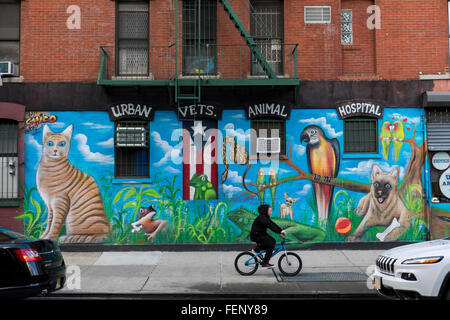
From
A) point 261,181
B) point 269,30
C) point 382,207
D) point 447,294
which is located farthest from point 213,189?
point 447,294

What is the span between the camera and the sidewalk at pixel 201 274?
9.64 meters

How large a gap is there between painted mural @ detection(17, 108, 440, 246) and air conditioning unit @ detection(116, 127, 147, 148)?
0.83 ft

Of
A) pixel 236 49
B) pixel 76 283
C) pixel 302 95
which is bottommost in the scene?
pixel 76 283

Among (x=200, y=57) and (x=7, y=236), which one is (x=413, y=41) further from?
(x=7, y=236)

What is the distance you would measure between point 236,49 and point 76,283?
800 cm

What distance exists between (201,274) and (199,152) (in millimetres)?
4136

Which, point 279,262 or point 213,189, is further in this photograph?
point 213,189

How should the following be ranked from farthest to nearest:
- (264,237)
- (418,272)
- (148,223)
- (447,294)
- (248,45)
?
(148,223)
(248,45)
(264,237)
(418,272)
(447,294)

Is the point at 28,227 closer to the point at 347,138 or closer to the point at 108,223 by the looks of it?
the point at 108,223

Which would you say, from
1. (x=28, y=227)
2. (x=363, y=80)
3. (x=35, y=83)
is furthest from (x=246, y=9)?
(x=28, y=227)

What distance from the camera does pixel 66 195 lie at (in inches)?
551

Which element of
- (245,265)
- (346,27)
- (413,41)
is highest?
(346,27)

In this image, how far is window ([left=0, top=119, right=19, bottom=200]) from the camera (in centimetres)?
1405

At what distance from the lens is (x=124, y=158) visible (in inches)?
559
